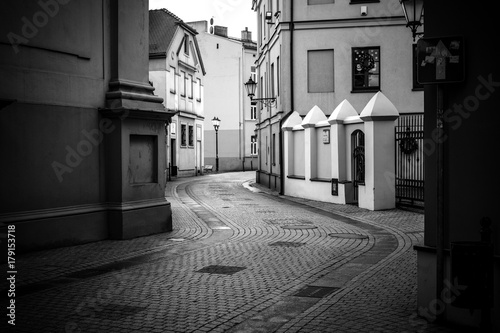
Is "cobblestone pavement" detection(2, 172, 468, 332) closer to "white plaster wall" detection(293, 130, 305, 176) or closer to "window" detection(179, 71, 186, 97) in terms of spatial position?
"white plaster wall" detection(293, 130, 305, 176)

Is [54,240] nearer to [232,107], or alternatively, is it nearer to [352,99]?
[352,99]

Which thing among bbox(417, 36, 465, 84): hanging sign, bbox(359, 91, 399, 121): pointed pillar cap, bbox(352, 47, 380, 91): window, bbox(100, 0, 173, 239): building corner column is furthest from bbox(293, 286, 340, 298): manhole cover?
bbox(352, 47, 380, 91): window

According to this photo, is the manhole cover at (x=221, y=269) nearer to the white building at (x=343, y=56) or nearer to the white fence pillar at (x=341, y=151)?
the white fence pillar at (x=341, y=151)

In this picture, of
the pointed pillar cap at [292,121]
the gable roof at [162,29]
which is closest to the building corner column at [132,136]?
the pointed pillar cap at [292,121]

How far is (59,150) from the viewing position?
35.7 feet

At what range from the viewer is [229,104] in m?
61.0

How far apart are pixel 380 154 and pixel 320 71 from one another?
10.1m

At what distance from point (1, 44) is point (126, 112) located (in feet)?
8.99

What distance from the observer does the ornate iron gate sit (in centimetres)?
1781

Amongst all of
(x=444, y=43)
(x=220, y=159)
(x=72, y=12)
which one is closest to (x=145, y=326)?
(x=444, y=43)

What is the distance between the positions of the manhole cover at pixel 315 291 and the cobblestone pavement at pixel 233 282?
0.5 inches

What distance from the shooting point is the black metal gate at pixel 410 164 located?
15.8m

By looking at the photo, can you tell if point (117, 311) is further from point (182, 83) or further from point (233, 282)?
point (182, 83)

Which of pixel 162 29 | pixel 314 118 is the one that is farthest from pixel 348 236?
pixel 162 29
